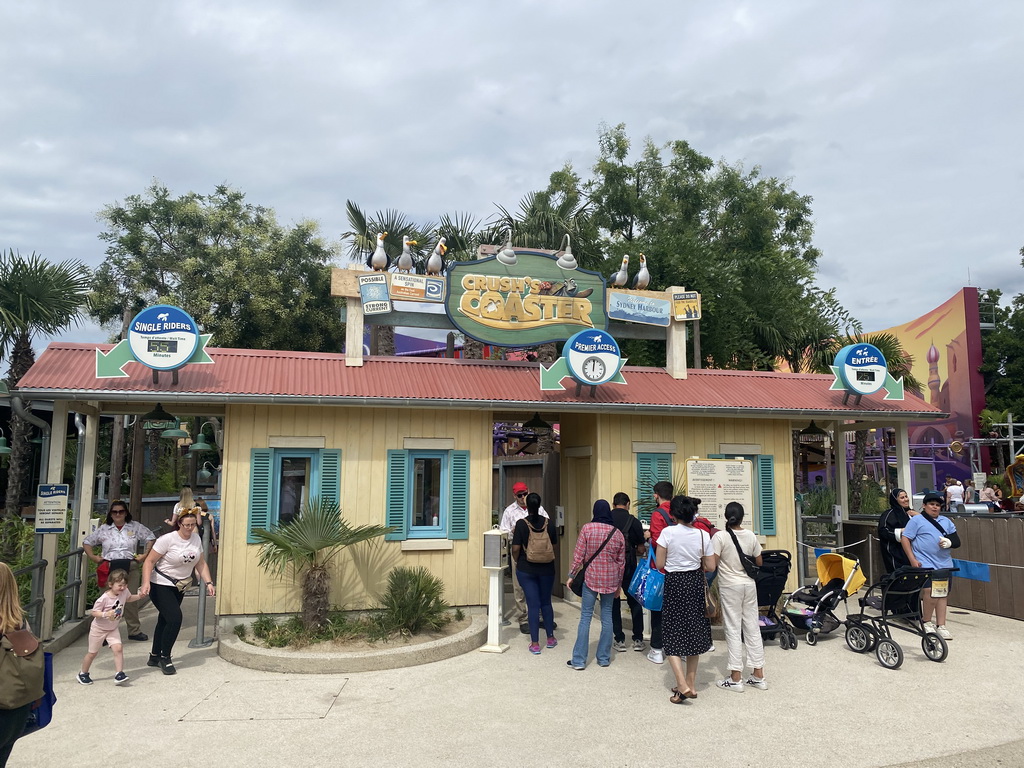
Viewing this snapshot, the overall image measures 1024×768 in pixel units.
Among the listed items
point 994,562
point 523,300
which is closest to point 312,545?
point 523,300

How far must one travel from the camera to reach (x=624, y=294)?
11.8 m

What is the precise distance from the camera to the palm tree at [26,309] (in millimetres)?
11172

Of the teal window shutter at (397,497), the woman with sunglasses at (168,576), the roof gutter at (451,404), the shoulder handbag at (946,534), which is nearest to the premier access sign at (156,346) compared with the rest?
the roof gutter at (451,404)

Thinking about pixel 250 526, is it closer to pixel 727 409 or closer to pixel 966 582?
pixel 727 409

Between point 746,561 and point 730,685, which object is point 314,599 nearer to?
point 730,685

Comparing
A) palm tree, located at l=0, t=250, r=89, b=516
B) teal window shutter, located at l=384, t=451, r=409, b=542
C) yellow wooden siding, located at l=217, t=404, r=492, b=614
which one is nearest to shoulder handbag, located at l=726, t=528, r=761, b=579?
yellow wooden siding, located at l=217, t=404, r=492, b=614

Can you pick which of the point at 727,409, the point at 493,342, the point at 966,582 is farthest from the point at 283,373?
the point at 966,582

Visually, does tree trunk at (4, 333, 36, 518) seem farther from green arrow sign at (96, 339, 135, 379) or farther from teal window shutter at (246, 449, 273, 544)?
teal window shutter at (246, 449, 273, 544)

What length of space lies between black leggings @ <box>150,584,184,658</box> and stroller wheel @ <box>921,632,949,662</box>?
25.7 ft

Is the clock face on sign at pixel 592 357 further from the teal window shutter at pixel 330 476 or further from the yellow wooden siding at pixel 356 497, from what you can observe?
the teal window shutter at pixel 330 476

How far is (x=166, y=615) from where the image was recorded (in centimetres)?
723

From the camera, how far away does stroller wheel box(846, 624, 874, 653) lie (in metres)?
7.78

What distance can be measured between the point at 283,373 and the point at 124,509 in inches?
99.0

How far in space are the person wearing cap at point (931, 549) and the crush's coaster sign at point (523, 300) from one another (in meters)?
5.31
